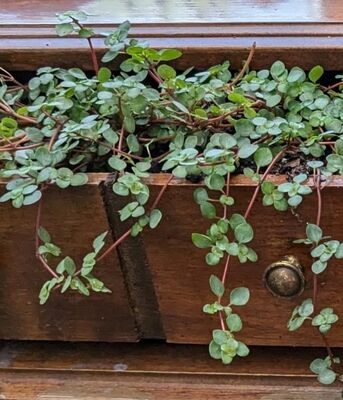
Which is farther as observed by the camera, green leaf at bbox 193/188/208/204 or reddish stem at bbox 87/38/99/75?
reddish stem at bbox 87/38/99/75

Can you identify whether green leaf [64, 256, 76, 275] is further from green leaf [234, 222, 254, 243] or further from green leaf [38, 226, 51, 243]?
green leaf [234, 222, 254, 243]

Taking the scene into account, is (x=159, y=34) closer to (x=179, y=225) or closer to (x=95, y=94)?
→ (x=95, y=94)

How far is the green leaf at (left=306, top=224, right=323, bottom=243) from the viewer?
2.00 feet

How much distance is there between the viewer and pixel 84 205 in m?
0.66

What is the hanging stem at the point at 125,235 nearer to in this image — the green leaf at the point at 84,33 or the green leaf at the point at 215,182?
the green leaf at the point at 215,182

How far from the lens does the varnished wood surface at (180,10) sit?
796 mm

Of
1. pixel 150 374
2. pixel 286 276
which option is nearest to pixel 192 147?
pixel 286 276

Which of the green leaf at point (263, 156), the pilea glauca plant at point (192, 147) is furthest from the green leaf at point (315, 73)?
the green leaf at point (263, 156)

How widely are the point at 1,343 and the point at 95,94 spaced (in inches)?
11.7

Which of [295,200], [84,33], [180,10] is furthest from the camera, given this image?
[180,10]

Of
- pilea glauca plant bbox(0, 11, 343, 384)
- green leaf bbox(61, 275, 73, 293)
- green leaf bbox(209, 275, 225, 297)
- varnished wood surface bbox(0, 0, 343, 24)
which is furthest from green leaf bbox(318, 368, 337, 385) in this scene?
varnished wood surface bbox(0, 0, 343, 24)

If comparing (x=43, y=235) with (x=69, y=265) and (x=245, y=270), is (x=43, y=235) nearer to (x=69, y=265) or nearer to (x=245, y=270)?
(x=69, y=265)

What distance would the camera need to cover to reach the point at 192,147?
0.65 m

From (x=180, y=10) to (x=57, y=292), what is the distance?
33cm
